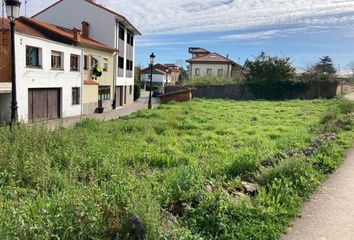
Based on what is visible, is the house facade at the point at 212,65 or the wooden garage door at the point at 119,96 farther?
the house facade at the point at 212,65

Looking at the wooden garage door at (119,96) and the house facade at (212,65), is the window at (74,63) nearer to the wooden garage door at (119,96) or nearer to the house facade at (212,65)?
the wooden garage door at (119,96)

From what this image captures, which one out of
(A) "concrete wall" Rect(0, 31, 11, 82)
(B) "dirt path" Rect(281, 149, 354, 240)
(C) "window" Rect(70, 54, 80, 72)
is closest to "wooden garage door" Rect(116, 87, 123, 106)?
(C) "window" Rect(70, 54, 80, 72)

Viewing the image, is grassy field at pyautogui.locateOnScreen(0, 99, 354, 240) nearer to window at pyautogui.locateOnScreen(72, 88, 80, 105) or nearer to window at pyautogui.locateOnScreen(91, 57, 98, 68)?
window at pyautogui.locateOnScreen(72, 88, 80, 105)

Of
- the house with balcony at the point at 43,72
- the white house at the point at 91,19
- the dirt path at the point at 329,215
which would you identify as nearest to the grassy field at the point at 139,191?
the dirt path at the point at 329,215

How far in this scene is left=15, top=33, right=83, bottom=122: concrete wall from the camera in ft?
63.3

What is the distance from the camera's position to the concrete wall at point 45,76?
63.3 feet

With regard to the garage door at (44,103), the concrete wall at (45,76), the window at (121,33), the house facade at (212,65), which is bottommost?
the garage door at (44,103)

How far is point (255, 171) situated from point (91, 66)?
25435mm

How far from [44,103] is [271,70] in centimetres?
2893

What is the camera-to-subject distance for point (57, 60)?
23.6 metres

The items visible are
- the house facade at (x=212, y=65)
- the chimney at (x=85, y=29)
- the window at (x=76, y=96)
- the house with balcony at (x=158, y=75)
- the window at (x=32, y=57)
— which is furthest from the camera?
the house with balcony at (x=158, y=75)

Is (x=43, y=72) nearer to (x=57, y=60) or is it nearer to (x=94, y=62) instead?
(x=57, y=60)

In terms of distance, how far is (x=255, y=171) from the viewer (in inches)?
252

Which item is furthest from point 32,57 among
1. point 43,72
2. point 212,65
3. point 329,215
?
point 212,65
